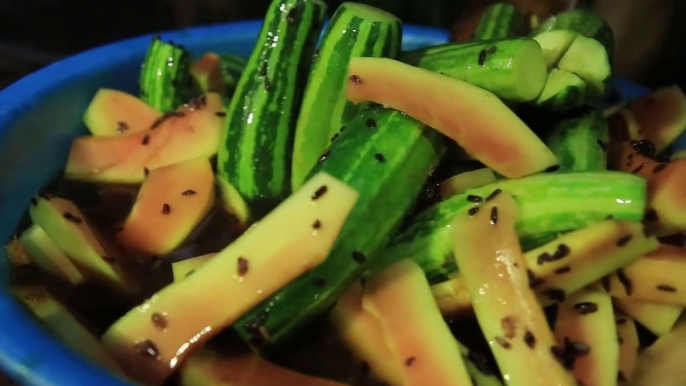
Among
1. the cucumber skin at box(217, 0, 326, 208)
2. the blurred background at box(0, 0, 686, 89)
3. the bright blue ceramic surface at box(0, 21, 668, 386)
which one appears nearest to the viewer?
the bright blue ceramic surface at box(0, 21, 668, 386)

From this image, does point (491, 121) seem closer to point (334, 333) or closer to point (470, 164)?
point (470, 164)

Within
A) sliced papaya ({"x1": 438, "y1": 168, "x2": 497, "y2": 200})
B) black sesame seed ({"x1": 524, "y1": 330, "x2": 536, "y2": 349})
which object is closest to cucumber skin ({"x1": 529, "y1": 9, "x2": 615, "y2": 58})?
sliced papaya ({"x1": 438, "y1": 168, "x2": 497, "y2": 200})

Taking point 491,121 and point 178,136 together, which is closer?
point 491,121

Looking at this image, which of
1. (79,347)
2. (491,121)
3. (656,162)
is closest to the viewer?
(79,347)

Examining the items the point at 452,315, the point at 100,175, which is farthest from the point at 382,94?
the point at 100,175

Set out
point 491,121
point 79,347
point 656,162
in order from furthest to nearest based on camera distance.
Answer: point 656,162, point 491,121, point 79,347

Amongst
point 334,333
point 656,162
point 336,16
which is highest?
point 336,16

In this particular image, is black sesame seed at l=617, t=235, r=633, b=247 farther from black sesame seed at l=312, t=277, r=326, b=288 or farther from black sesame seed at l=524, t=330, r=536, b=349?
black sesame seed at l=312, t=277, r=326, b=288
